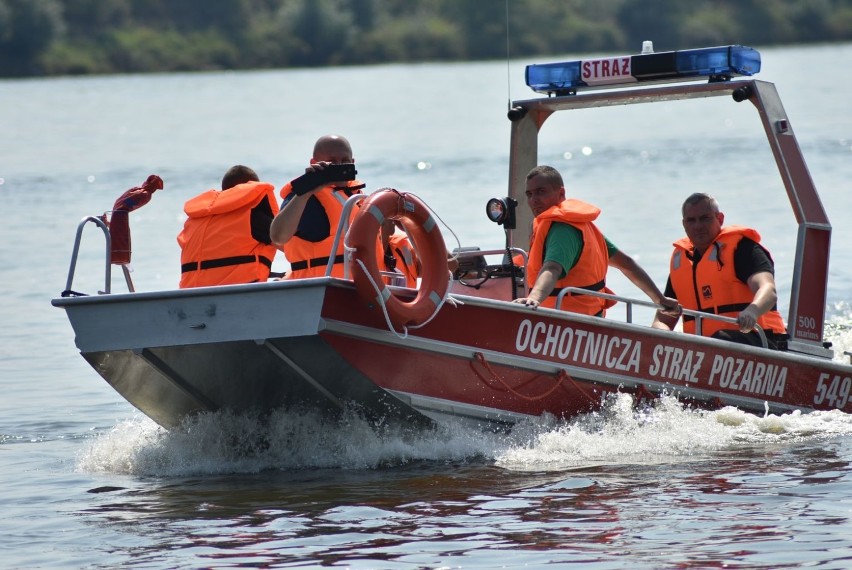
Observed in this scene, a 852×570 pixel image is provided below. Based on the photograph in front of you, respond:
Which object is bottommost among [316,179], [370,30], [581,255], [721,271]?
[721,271]

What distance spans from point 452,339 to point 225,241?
1180 millimetres

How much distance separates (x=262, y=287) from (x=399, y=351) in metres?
0.78

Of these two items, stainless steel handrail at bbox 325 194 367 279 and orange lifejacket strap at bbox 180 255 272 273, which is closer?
stainless steel handrail at bbox 325 194 367 279

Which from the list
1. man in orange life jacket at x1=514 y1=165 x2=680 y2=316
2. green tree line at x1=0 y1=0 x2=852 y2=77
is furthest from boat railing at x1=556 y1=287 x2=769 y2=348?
green tree line at x1=0 y1=0 x2=852 y2=77

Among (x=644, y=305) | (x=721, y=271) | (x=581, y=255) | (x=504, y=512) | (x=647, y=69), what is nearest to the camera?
(x=504, y=512)

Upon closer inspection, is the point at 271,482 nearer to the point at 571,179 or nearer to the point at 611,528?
the point at 611,528

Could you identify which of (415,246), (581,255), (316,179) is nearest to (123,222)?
(316,179)

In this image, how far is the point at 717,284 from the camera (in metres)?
8.43

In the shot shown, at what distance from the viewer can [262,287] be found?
6.65m

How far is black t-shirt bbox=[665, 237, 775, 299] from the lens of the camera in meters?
8.30

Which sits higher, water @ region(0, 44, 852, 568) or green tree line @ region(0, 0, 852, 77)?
green tree line @ region(0, 0, 852, 77)

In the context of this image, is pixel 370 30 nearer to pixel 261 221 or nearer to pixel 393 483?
pixel 261 221

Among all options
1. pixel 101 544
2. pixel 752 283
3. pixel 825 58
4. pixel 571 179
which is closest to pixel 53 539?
pixel 101 544

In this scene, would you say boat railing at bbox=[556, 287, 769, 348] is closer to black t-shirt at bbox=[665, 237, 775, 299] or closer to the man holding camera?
black t-shirt at bbox=[665, 237, 775, 299]
